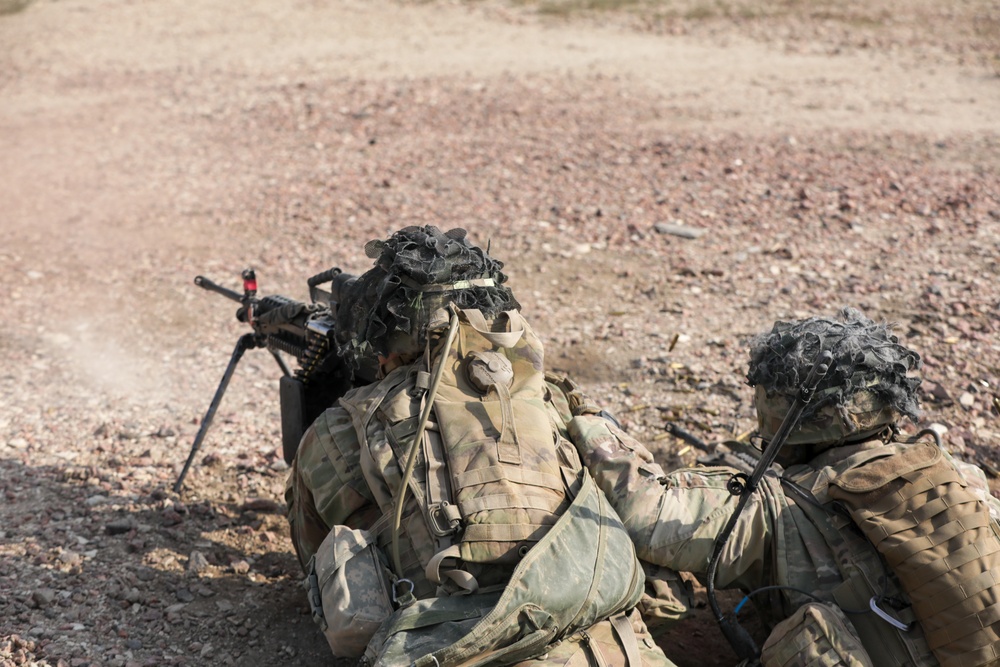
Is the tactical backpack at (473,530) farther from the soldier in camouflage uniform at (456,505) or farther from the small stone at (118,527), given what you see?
the small stone at (118,527)

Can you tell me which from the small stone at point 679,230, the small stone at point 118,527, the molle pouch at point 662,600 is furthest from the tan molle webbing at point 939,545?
the small stone at point 679,230

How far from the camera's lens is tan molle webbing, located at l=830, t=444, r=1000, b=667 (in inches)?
114

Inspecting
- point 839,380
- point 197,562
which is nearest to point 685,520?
point 839,380

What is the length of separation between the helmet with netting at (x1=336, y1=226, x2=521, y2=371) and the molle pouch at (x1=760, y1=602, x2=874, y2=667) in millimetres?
1382

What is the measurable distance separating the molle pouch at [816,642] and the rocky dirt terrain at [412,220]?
904mm

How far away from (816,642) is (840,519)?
1.38ft

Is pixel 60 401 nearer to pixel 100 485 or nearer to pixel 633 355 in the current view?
pixel 100 485

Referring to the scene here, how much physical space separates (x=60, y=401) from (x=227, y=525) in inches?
73.3

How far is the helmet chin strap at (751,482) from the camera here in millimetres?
2863

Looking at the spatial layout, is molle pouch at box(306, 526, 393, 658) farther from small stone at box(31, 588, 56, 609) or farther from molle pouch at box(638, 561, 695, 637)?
small stone at box(31, 588, 56, 609)

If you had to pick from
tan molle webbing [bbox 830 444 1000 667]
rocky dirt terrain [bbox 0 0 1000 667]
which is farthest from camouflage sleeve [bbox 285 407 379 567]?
tan molle webbing [bbox 830 444 1000 667]

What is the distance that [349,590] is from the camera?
2951mm

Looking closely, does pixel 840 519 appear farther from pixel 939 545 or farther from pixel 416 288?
pixel 416 288

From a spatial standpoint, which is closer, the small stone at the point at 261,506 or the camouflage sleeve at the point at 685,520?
the camouflage sleeve at the point at 685,520
